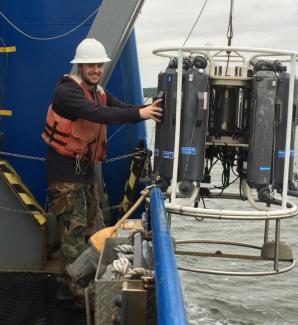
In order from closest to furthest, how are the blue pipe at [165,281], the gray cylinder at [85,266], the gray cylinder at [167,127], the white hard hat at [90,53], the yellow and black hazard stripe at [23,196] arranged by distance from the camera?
the blue pipe at [165,281]
the gray cylinder at [85,266]
the gray cylinder at [167,127]
the white hard hat at [90,53]
the yellow and black hazard stripe at [23,196]

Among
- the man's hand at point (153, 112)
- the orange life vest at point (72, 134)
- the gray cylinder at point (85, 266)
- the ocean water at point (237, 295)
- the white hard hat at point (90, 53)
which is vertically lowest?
the ocean water at point (237, 295)

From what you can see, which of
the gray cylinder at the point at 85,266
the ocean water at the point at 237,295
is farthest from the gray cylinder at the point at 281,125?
the ocean water at the point at 237,295

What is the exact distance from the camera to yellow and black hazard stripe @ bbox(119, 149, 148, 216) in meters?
5.62

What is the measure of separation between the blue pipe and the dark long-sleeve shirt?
145cm

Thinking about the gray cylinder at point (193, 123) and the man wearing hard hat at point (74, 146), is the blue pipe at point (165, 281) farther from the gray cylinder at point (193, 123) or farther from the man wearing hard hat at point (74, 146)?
the man wearing hard hat at point (74, 146)

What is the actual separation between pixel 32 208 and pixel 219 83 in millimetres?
2064

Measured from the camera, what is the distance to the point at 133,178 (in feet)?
18.5

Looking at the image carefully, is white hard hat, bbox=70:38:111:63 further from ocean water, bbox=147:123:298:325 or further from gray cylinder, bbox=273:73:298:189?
ocean water, bbox=147:123:298:325

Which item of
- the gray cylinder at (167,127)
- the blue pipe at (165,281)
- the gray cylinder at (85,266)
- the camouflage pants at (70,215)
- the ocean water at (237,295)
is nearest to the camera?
the blue pipe at (165,281)

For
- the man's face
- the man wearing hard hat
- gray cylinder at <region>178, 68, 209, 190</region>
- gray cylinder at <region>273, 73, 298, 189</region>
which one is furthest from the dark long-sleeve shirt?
gray cylinder at <region>273, 73, 298, 189</region>

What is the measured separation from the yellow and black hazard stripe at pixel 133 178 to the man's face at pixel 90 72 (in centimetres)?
149

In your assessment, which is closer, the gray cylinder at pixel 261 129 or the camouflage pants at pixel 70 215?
the gray cylinder at pixel 261 129

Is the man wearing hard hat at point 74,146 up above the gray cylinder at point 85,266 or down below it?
above

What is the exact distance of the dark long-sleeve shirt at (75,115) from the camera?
13.0 feet
